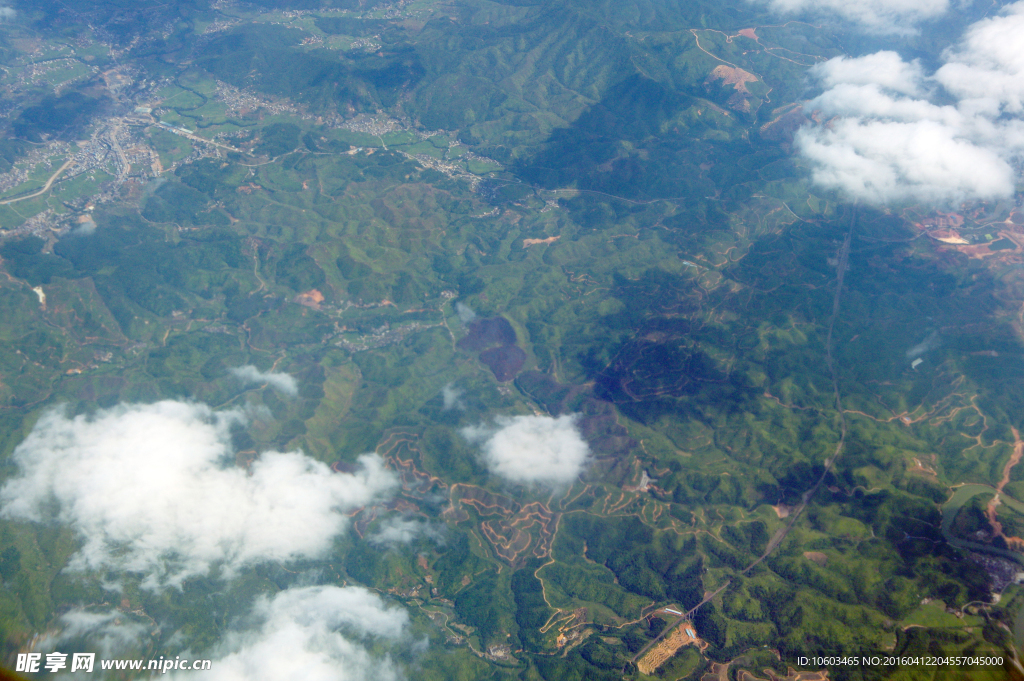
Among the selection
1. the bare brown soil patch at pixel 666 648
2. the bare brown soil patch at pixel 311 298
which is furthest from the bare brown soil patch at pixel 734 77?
the bare brown soil patch at pixel 666 648

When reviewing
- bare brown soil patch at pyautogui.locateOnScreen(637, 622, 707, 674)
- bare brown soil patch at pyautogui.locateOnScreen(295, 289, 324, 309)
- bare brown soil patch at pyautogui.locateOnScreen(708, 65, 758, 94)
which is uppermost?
bare brown soil patch at pyautogui.locateOnScreen(708, 65, 758, 94)

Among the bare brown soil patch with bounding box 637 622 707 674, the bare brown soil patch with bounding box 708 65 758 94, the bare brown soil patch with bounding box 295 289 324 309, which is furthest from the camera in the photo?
the bare brown soil patch with bounding box 708 65 758 94

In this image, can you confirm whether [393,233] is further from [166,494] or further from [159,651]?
[159,651]

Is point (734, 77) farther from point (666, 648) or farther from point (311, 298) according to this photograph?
point (666, 648)

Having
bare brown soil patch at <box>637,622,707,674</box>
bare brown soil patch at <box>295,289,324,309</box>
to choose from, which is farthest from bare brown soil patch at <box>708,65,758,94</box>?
bare brown soil patch at <box>637,622,707,674</box>

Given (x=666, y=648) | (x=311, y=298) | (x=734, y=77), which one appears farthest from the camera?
(x=734, y=77)

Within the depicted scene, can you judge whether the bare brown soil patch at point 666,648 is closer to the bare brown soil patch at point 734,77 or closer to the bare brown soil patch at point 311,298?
the bare brown soil patch at point 311,298

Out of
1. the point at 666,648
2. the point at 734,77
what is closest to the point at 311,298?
the point at 666,648

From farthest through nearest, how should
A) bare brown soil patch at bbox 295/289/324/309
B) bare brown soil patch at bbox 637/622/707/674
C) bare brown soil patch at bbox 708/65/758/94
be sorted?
bare brown soil patch at bbox 708/65/758/94 < bare brown soil patch at bbox 295/289/324/309 < bare brown soil patch at bbox 637/622/707/674

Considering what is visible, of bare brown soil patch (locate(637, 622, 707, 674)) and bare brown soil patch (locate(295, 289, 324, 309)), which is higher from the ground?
bare brown soil patch (locate(295, 289, 324, 309))

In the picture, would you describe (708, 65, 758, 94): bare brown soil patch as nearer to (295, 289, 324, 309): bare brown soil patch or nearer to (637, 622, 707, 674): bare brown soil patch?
(295, 289, 324, 309): bare brown soil patch

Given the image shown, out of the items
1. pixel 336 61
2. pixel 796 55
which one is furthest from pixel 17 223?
pixel 796 55

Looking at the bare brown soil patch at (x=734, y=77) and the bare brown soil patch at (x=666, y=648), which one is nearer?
the bare brown soil patch at (x=666, y=648)
